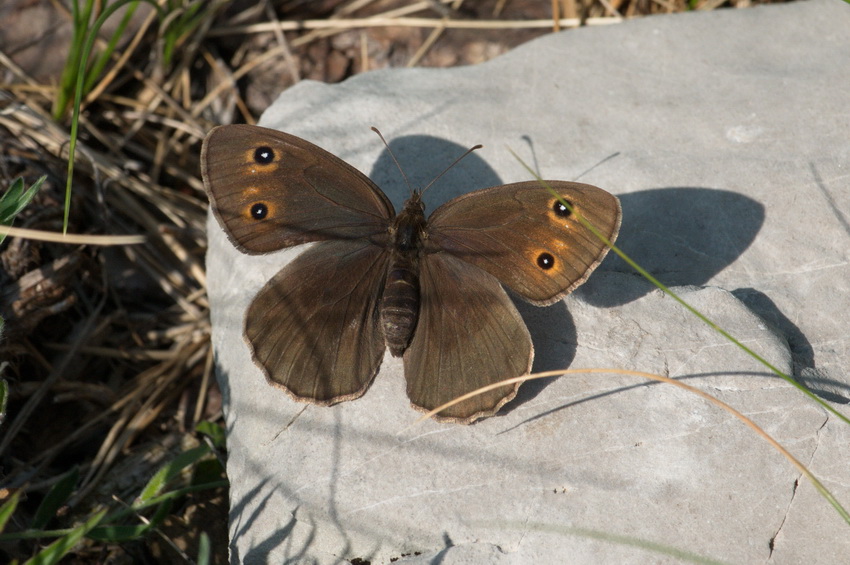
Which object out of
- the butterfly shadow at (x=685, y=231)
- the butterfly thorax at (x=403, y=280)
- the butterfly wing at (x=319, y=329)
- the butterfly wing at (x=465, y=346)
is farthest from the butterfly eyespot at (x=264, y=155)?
the butterfly shadow at (x=685, y=231)

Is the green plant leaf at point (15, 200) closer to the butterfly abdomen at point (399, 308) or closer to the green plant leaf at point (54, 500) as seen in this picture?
the green plant leaf at point (54, 500)

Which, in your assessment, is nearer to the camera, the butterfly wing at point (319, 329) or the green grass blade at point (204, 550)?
the green grass blade at point (204, 550)

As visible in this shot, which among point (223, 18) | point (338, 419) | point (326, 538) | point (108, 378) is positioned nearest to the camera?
point (326, 538)

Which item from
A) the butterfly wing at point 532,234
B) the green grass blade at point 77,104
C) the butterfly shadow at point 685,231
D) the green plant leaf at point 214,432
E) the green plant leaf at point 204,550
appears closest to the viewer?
the green plant leaf at point 204,550

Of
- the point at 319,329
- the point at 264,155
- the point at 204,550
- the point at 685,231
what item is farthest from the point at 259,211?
the point at 685,231

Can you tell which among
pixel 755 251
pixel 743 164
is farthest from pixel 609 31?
pixel 755 251

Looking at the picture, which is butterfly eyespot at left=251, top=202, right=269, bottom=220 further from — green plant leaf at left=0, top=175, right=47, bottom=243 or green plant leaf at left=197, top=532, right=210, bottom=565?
green plant leaf at left=197, top=532, right=210, bottom=565

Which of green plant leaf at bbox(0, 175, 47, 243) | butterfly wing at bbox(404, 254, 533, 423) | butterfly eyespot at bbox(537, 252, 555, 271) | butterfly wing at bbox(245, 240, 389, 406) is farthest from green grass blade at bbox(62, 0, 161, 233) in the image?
butterfly eyespot at bbox(537, 252, 555, 271)

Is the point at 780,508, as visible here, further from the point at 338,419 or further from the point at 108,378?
the point at 108,378
